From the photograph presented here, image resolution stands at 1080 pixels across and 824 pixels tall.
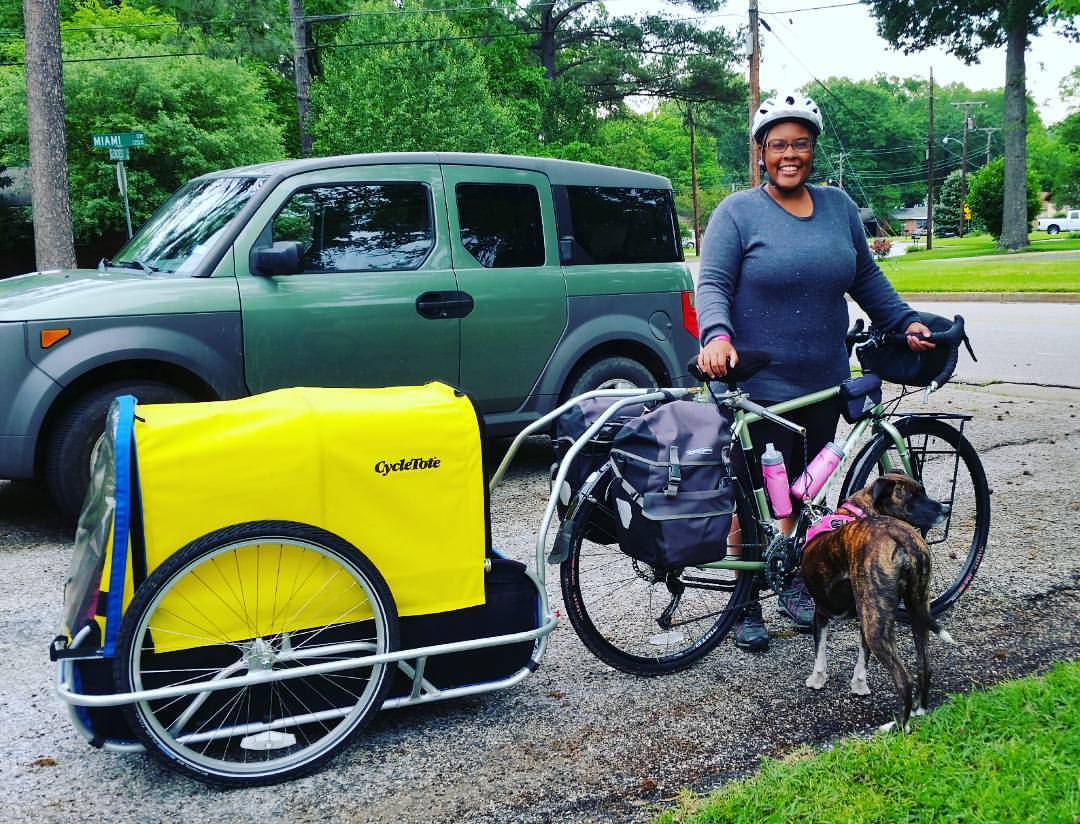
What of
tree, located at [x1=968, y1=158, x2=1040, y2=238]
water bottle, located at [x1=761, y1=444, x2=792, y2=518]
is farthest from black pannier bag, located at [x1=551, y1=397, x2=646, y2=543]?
tree, located at [x1=968, y1=158, x2=1040, y2=238]

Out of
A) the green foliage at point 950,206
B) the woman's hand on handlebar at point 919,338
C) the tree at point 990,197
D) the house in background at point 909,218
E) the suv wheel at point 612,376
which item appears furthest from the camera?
the house in background at point 909,218

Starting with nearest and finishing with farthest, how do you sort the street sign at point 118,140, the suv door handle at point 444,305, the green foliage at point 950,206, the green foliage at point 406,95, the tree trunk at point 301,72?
the suv door handle at point 444,305 → the street sign at point 118,140 → the tree trunk at point 301,72 → the green foliage at point 406,95 → the green foliage at point 950,206

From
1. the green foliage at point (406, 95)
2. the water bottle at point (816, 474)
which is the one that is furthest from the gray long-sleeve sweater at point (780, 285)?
the green foliage at point (406, 95)

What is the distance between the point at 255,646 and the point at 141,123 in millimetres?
21156

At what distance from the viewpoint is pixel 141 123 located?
21.8 meters

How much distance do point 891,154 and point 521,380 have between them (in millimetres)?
114692

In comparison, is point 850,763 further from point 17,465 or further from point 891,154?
point 891,154

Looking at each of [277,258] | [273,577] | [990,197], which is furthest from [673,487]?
[990,197]

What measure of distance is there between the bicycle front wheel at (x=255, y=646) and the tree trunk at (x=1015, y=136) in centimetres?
4220

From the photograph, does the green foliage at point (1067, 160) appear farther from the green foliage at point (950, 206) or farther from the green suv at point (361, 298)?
the green suv at point (361, 298)

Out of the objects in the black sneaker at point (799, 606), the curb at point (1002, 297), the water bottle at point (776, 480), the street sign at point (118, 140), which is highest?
the street sign at point (118, 140)

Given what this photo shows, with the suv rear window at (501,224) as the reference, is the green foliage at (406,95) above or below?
above

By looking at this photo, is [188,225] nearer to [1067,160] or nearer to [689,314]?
[689,314]

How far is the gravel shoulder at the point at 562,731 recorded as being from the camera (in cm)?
298
